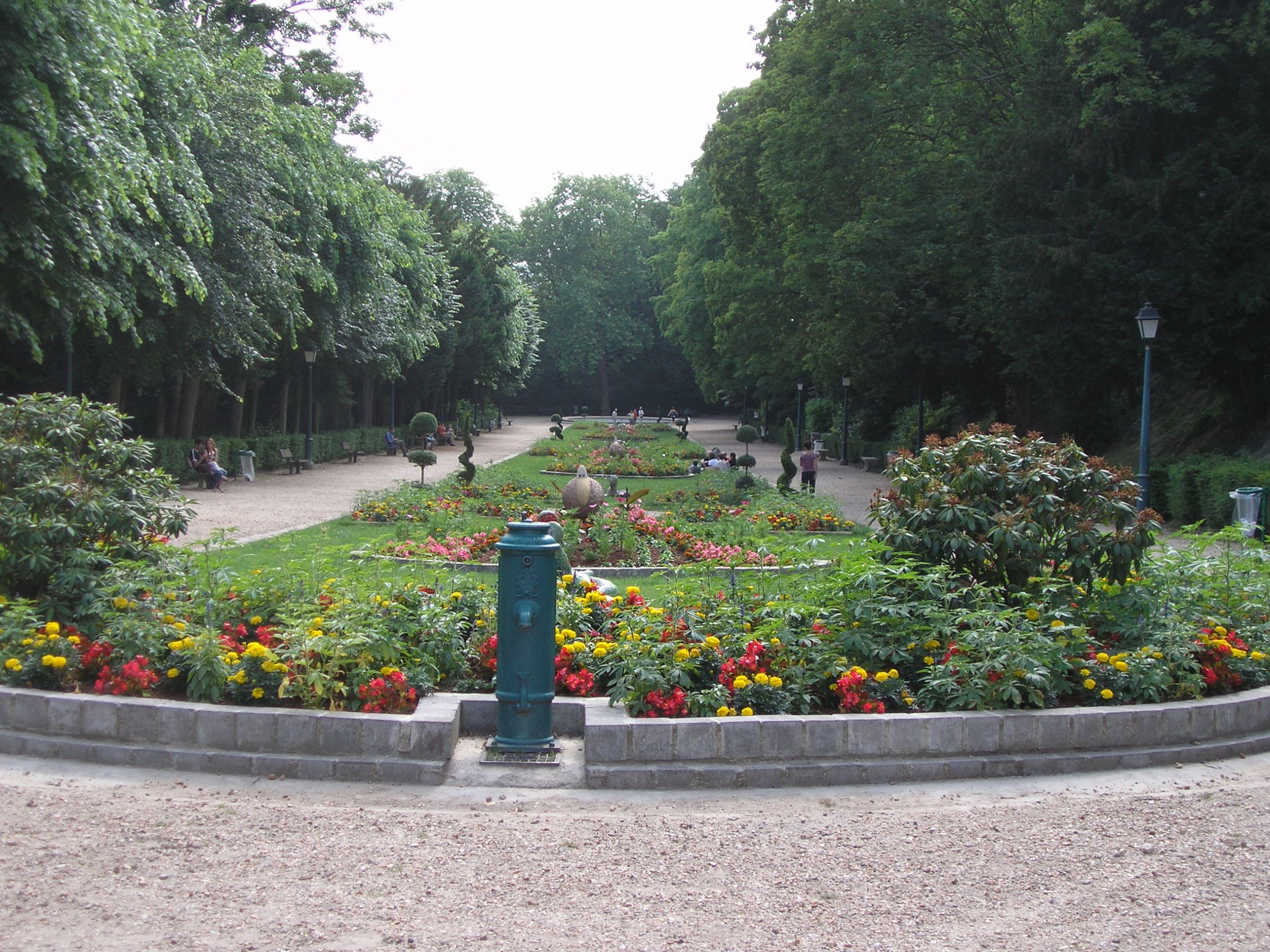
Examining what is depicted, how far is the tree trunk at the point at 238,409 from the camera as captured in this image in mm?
28719

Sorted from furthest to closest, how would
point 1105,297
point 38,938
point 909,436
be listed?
point 909,436 → point 1105,297 → point 38,938

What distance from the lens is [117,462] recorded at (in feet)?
25.6

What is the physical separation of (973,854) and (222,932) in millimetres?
2906

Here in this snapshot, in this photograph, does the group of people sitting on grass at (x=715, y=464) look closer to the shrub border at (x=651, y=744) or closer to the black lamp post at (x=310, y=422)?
the black lamp post at (x=310, y=422)

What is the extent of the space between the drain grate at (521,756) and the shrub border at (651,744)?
187 millimetres

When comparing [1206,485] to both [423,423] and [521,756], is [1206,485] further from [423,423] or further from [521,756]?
[423,423]

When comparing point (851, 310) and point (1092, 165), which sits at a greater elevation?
point (1092, 165)

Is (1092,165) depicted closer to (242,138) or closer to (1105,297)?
(1105,297)

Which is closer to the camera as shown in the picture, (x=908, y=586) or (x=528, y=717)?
(x=528, y=717)

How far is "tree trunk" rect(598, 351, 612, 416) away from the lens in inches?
3312

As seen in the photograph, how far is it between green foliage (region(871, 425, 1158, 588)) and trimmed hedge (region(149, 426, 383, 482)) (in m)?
11.6

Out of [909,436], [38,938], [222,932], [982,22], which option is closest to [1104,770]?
[222,932]

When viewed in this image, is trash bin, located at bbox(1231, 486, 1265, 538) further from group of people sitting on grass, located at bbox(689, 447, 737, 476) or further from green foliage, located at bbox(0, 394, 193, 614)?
green foliage, located at bbox(0, 394, 193, 614)

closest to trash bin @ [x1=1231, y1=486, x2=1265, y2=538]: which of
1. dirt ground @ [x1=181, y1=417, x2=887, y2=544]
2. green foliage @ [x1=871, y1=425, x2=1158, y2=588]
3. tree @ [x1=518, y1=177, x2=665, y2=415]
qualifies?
dirt ground @ [x1=181, y1=417, x2=887, y2=544]
